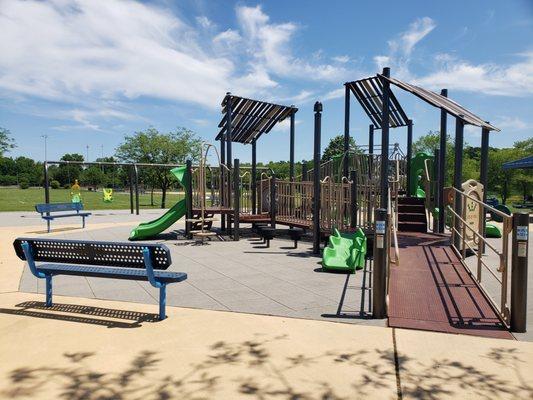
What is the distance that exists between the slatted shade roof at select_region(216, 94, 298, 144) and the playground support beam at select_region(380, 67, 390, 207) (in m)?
4.44

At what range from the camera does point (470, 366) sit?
337 cm

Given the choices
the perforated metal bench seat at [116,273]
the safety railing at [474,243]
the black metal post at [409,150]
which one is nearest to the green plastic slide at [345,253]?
the safety railing at [474,243]

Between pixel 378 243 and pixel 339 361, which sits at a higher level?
pixel 378 243

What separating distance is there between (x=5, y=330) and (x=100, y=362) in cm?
150

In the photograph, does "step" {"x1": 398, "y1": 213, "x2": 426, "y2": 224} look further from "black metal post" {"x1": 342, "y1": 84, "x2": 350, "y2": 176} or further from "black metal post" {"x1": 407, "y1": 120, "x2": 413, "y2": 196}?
"black metal post" {"x1": 407, "y1": 120, "x2": 413, "y2": 196}

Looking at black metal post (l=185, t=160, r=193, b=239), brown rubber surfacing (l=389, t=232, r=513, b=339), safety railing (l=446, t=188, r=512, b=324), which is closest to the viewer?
brown rubber surfacing (l=389, t=232, r=513, b=339)

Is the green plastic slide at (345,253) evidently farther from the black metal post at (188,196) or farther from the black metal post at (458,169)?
the black metal post at (188,196)

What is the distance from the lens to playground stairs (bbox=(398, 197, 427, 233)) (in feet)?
34.5

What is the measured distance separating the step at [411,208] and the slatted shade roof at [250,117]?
4.71 m

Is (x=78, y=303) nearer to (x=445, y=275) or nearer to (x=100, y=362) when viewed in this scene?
(x=100, y=362)

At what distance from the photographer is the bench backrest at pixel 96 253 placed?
450cm

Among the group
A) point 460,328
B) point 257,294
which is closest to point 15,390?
point 257,294

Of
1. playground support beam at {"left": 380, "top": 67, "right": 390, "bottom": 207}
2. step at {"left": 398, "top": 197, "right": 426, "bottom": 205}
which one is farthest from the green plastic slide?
step at {"left": 398, "top": 197, "right": 426, "bottom": 205}

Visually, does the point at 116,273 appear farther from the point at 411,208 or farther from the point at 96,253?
the point at 411,208
